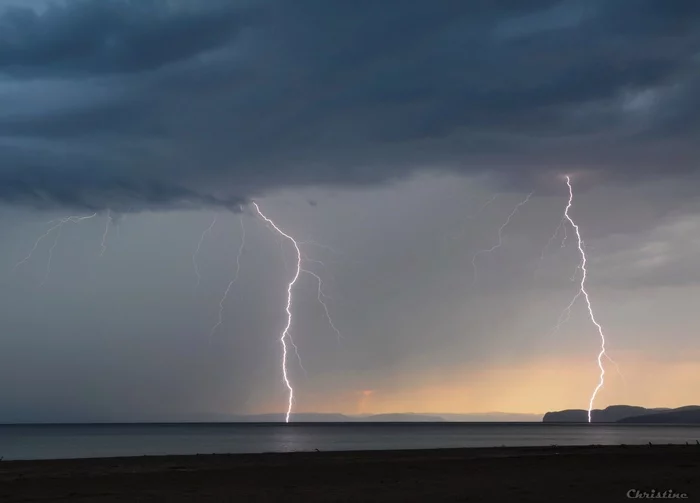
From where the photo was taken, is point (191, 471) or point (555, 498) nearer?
point (555, 498)

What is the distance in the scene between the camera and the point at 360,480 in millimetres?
25891

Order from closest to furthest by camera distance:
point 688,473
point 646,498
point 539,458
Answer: point 646,498
point 688,473
point 539,458

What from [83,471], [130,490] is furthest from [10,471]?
[130,490]

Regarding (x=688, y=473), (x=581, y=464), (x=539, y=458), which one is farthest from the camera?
(x=539, y=458)

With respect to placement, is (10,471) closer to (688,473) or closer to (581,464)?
(581,464)

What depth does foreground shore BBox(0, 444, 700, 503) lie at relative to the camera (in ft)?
70.1

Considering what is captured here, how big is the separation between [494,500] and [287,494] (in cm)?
→ 605

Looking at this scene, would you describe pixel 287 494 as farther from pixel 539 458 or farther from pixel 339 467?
pixel 539 458

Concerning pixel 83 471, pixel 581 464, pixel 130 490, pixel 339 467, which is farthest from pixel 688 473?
pixel 83 471

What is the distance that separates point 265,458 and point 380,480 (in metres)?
13.8

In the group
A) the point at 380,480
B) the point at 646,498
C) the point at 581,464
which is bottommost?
the point at 646,498

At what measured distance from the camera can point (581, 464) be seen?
98.7 ft

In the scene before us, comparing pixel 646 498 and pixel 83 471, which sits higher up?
pixel 83 471

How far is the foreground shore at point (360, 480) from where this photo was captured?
Answer: 21.4m
